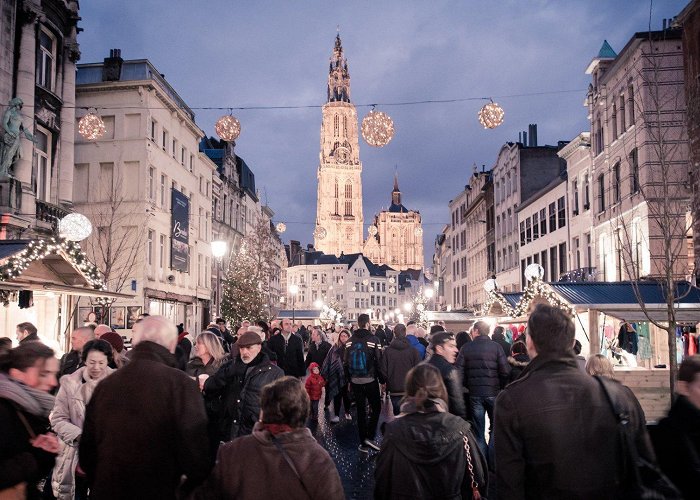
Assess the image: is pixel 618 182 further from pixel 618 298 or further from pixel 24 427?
pixel 24 427

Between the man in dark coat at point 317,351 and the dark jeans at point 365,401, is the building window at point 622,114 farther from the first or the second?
the dark jeans at point 365,401

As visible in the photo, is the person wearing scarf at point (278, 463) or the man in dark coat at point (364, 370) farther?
the man in dark coat at point (364, 370)

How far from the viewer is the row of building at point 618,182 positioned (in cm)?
2040

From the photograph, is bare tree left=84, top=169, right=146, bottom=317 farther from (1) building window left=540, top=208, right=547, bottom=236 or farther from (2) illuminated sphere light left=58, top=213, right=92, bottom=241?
(1) building window left=540, top=208, right=547, bottom=236

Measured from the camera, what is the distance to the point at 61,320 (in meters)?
18.0

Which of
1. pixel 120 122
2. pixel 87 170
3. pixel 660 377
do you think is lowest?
pixel 660 377

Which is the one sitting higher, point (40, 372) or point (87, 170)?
point (87, 170)

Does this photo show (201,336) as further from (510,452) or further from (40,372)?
(510,452)

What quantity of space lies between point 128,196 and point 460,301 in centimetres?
4074

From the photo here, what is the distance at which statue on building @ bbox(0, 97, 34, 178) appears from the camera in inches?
813

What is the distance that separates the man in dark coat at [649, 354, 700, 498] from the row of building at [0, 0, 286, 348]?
12.5 meters

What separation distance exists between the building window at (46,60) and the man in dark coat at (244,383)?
65.2 ft

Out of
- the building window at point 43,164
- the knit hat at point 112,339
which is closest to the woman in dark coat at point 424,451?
the knit hat at point 112,339

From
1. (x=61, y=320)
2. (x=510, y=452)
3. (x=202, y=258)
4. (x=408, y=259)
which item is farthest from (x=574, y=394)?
(x=408, y=259)
